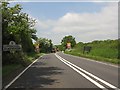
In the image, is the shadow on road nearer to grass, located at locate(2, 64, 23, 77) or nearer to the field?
grass, located at locate(2, 64, 23, 77)

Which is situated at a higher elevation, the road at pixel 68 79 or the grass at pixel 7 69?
the grass at pixel 7 69

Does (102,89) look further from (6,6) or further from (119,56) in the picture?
(119,56)

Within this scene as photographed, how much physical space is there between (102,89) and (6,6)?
25.6 m

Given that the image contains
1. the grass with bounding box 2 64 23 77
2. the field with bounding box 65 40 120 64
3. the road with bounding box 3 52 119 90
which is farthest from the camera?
the field with bounding box 65 40 120 64

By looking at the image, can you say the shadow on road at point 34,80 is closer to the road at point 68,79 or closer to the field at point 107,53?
the road at point 68,79

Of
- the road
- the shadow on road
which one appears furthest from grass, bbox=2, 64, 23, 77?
the shadow on road

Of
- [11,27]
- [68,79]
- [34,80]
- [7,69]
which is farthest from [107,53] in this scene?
[34,80]

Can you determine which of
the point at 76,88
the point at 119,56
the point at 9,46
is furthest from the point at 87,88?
the point at 119,56

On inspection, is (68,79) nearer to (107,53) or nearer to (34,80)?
(34,80)

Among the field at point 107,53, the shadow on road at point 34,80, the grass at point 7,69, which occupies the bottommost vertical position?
the shadow on road at point 34,80

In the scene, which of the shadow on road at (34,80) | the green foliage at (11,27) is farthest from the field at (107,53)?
the shadow on road at (34,80)

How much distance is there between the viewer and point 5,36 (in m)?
35.2

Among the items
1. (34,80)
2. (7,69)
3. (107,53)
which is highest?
(107,53)

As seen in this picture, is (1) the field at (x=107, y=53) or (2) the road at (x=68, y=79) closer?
(2) the road at (x=68, y=79)
